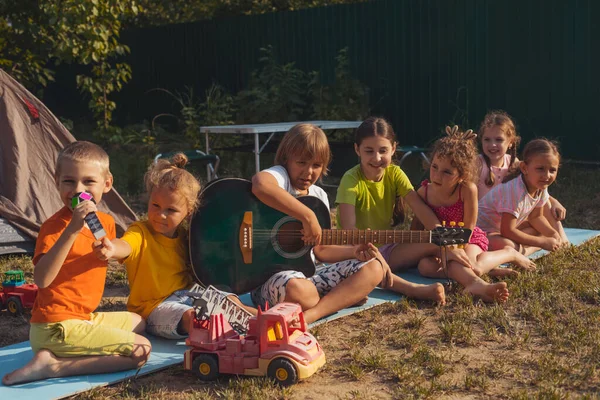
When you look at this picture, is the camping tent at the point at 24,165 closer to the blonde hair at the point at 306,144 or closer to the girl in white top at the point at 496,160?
the blonde hair at the point at 306,144

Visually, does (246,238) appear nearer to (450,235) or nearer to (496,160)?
(450,235)

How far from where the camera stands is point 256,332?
3.31 m

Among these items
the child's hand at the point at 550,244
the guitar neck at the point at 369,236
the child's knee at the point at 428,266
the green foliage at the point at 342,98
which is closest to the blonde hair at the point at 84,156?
the guitar neck at the point at 369,236

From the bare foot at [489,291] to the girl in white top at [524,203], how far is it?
881 mm

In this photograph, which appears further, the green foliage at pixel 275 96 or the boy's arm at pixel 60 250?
the green foliage at pixel 275 96

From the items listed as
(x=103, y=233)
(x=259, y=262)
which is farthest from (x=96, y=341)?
(x=259, y=262)

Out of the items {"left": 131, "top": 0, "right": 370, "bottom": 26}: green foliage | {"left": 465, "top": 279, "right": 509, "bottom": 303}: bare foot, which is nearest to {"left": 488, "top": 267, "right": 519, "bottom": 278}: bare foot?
{"left": 465, "top": 279, "right": 509, "bottom": 303}: bare foot

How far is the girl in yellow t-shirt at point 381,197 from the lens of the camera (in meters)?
4.73

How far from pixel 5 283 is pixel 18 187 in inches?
57.7

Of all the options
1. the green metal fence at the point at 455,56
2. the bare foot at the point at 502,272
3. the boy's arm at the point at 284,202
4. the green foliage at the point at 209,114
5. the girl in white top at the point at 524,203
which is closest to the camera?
the boy's arm at the point at 284,202

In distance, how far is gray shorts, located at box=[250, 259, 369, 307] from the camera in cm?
396

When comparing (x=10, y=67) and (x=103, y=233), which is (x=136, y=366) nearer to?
(x=103, y=233)

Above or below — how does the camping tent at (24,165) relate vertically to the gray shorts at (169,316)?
above

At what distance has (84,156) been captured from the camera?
343 cm
